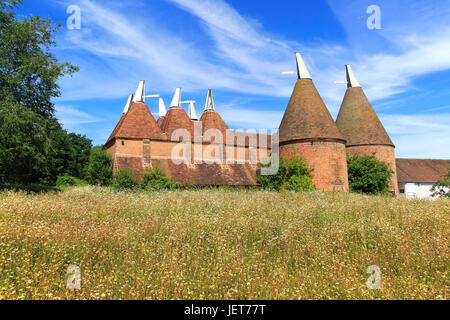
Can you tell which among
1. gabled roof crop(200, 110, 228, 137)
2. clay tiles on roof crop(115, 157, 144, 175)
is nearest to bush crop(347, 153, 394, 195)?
gabled roof crop(200, 110, 228, 137)

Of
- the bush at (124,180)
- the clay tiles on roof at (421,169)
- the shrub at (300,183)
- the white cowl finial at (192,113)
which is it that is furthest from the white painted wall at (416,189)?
the bush at (124,180)

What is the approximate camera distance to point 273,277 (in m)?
3.04

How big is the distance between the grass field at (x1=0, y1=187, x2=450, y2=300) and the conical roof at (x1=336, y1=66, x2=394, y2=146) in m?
17.7

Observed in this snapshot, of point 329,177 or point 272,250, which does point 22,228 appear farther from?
point 329,177

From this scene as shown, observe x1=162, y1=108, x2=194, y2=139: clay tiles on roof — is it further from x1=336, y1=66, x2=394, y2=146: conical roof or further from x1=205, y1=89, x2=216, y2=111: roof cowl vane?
x1=336, y1=66, x2=394, y2=146: conical roof

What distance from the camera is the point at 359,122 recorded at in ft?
75.9

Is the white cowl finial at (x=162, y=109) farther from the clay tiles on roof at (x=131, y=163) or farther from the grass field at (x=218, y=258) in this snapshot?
the grass field at (x=218, y=258)

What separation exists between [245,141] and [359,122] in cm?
908

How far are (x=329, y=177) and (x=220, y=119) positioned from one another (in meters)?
10.7

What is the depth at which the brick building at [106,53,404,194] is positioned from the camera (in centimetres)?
1944

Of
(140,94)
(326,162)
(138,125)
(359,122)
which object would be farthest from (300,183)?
(140,94)

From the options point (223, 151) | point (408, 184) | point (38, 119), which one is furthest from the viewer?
point (408, 184)

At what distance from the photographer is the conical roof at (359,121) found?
22453 millimetres
